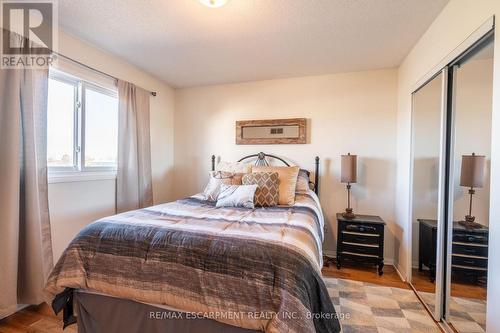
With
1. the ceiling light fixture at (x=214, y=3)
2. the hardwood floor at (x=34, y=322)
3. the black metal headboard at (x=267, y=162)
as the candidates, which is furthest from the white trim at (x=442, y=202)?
the hardwood floor at (x=34, y=322)

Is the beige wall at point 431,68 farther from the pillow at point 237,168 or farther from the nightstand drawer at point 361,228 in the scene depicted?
the pillow at point 237,168

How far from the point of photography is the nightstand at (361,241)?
2666 mm

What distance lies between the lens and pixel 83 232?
1.58 metres

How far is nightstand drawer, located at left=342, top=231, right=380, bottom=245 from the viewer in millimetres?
2680

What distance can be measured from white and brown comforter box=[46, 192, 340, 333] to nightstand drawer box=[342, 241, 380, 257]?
1.34m

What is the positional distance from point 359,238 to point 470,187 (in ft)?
4.62

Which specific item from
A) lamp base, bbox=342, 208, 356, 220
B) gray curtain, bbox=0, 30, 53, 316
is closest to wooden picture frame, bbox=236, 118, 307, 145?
lamp base, bbox=342, 208, 356, 220

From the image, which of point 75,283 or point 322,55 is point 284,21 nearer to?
point 322,55

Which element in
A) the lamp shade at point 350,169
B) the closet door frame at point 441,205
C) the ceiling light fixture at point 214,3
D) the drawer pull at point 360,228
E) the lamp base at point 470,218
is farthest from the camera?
the lamp shade at point 350,169

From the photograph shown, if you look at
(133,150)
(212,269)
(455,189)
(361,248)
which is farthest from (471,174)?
(133,150)

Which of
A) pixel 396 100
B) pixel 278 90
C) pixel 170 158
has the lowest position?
pixel 170 158

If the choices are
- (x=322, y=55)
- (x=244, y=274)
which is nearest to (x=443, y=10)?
(x=322, y=55)

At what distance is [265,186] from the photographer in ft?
8.08

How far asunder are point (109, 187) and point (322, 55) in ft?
9.43
